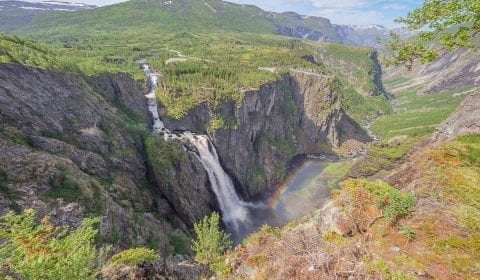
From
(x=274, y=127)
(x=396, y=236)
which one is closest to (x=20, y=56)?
(x=396, y=236)

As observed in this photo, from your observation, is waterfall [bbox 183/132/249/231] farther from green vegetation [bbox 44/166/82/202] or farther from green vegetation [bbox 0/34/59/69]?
green vegetation [bbox 44/166/82/202]

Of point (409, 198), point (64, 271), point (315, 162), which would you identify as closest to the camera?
point (64, 271)

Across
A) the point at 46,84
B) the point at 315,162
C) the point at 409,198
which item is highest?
the point at 409,198

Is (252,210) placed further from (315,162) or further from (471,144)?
(471,144)

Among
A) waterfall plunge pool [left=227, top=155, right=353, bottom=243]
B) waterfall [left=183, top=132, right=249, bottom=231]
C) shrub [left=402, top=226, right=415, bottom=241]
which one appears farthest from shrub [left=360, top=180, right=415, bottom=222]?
waterfall [left=183, top=132, right=249, bottom=231]

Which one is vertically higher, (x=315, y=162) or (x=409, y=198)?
(x=409, y=198)

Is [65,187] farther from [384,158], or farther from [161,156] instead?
[384,158]

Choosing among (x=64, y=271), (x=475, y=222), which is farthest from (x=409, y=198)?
(x=64, y=271)
